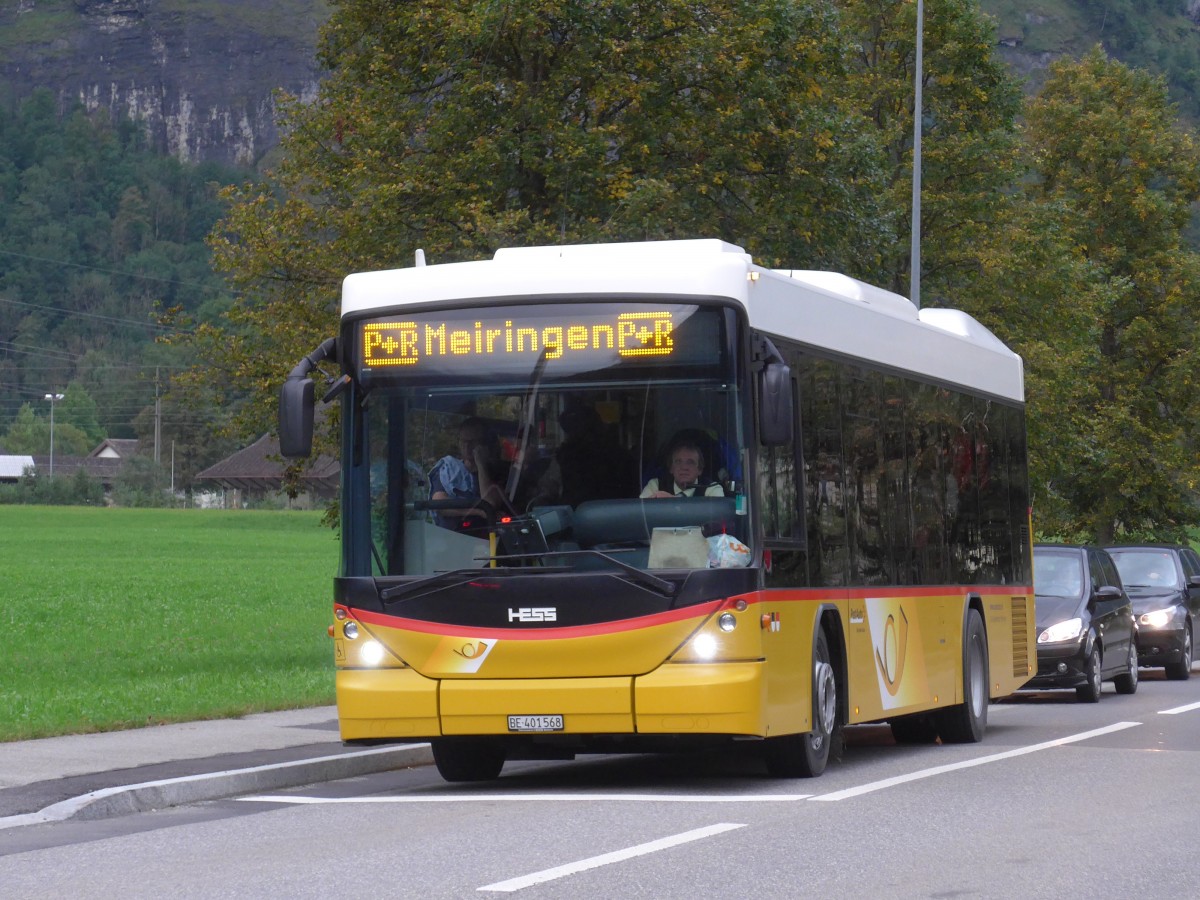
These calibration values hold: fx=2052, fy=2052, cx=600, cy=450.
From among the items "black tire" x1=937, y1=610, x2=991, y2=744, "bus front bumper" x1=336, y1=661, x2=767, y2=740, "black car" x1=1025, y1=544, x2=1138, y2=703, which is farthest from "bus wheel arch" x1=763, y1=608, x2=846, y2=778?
"black car" x1=1025, y1=544, x2=1138, y2=703

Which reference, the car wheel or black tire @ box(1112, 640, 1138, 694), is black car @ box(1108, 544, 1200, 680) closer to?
black tire @ box(1112, 640, 1138, 694)

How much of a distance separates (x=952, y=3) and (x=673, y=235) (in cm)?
1742

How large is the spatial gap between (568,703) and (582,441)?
1.43 m

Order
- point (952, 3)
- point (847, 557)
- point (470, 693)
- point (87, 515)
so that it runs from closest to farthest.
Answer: point (470, 693) < point (847, 557) < point (952, 3) < point (87, 515)

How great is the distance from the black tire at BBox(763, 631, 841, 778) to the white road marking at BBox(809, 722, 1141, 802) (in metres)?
0.40

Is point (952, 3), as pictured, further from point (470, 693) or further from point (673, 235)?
point (470, 693)

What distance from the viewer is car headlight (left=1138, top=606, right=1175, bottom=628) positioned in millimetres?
25375

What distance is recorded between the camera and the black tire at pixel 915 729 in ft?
52.1

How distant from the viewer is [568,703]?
1111 centimetres

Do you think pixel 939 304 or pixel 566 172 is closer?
pixel 566 172

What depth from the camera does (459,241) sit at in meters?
20.4

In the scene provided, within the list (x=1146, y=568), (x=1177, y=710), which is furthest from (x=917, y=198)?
(x=1177, y=710)

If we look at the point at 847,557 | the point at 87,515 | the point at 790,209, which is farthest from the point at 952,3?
the point at 87,515

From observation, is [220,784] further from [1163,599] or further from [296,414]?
[1163,599]
